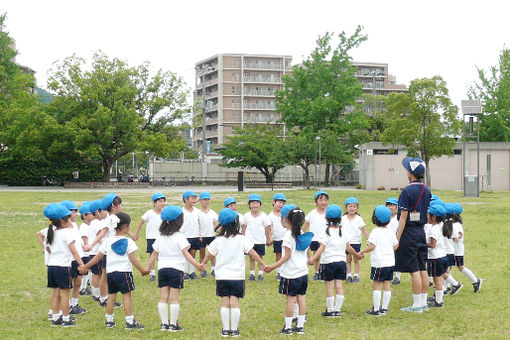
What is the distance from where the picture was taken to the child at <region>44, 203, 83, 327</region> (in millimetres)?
6172

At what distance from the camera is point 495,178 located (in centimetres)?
4066

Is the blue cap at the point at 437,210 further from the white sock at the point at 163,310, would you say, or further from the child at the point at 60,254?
the child at the point at 60,254

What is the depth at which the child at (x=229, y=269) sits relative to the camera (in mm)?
5766

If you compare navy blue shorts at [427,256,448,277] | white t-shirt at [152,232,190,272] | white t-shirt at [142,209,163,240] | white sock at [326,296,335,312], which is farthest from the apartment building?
white t-shirt at [152,232,190,272]

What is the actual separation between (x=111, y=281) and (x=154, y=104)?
147ft

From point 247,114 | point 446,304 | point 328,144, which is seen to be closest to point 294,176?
point 328,144

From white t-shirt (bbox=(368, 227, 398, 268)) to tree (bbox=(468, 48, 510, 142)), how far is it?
46577mm

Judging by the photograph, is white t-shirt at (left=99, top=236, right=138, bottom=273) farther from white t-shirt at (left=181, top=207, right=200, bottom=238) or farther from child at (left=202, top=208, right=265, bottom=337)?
white t-shirt at (left=181, top=207, right=200, bottom=238)

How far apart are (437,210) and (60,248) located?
186 inches

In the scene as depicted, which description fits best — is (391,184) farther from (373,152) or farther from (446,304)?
(446,304)

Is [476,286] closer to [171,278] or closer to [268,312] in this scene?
[268,312]

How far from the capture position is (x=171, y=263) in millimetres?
6020

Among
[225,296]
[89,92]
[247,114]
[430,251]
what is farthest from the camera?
[247,114]

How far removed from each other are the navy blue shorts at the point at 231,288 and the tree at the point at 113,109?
40.3 m
